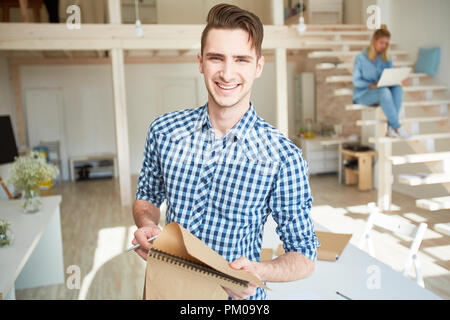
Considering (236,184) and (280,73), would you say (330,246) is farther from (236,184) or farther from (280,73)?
(280,73)

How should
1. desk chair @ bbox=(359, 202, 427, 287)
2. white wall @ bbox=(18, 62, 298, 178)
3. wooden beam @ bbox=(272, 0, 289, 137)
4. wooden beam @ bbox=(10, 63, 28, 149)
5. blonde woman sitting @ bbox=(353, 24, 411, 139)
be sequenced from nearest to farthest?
desk chair @ bbox=(359, 202, 427, 287), blonde woman sitting @ bbox=(353, 24, 411, 139), wooden beam @ bbox=(272, 0, 289, 137), wooden beam @ bbox=(10, 63, 28, 149), white wall @ bbox=(18, 62, 298, 178)

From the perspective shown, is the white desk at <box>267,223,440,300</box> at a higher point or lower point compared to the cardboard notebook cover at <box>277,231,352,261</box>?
lower

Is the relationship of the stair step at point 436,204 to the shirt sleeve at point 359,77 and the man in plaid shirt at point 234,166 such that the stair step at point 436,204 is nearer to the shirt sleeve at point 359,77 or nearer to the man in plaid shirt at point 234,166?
the shirt sleeve at point 359,77

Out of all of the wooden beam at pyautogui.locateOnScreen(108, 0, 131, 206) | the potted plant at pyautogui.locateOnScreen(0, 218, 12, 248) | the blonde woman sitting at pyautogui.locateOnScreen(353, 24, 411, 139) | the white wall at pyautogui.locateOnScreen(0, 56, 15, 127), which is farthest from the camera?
the white wall at pyautogui.locateOnScreen(0, 56, 15, 127)

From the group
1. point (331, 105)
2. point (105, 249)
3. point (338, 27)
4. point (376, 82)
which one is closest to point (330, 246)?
point (105, 249)

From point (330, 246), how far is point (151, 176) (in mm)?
1317

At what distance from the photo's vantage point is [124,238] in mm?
5441

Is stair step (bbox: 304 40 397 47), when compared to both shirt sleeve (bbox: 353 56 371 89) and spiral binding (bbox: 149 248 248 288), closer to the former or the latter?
shirt sleeve (bbox: 353 56 371 89)

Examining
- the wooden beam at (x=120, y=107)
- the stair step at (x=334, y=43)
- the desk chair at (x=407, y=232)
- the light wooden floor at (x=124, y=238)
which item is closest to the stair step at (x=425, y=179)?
the light wooden floor at (x=124, y=238)

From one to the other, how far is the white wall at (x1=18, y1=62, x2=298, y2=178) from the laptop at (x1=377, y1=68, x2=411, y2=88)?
176 inches

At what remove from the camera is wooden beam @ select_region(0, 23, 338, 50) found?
19.9 ft

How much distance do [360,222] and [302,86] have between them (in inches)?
197

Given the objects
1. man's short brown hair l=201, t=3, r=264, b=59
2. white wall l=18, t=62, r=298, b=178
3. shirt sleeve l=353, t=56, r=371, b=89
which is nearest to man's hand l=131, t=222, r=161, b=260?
man's short brown hair l=201, t=3, r=264, b=59

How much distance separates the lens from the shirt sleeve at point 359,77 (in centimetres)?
565
